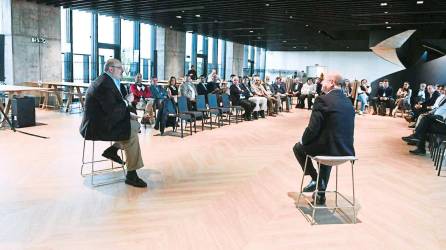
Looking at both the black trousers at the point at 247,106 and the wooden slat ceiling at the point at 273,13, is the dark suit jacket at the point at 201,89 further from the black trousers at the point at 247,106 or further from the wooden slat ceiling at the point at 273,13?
the wooden slat ceiling at the point at 273,13

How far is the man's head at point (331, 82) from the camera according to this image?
371 centimetres

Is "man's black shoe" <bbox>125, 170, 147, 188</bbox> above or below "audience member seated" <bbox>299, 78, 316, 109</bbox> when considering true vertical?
below

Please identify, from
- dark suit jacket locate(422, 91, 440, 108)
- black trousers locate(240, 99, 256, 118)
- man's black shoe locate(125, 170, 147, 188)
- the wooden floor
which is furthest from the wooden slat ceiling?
man's black shoe locate(125, 170, 147, 188)

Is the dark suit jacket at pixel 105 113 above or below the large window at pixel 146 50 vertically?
below

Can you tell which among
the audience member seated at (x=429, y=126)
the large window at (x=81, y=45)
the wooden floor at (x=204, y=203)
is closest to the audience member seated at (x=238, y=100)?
the wooden floor at (x=204, y=203)

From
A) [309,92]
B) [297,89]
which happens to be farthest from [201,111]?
[297,89]

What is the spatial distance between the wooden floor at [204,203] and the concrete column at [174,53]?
11.0m

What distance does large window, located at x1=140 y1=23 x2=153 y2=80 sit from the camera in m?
16.7

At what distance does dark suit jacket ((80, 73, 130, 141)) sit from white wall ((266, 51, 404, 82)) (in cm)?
2272

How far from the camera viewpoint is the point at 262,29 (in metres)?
16.7

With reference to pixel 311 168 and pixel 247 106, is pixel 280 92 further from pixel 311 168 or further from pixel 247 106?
pixel 311 168

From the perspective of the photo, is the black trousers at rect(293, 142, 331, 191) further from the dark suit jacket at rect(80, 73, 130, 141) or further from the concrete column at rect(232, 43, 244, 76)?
the concrete column at rect(232, 43, 244, 76)

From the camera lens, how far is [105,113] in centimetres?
412

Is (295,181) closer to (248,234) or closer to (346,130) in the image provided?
(346,130)
